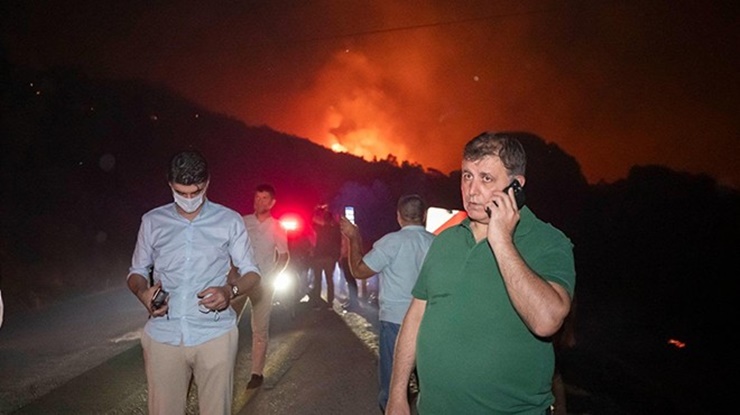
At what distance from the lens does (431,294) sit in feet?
8.89

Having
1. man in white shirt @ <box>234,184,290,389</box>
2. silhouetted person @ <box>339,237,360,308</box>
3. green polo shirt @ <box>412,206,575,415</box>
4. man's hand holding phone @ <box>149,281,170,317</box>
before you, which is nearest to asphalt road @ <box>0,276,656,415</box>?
man in white shirt @ <box>234,184,290,389</box>

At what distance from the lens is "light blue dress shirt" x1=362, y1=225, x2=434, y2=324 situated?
498 centimetres

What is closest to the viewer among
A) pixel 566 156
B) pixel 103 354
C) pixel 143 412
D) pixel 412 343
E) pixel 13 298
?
pixel 412 343

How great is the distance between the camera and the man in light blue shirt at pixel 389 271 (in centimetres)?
496

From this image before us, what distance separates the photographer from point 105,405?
6055 millimetres

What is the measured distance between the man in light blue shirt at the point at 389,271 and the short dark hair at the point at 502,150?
2445 millimetres

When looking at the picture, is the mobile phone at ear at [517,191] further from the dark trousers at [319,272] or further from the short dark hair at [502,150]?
the dark trousers at [319,272]

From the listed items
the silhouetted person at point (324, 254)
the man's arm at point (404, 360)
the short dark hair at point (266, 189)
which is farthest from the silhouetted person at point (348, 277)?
the man's arm at point (404, 360)

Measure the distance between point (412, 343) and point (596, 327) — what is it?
15.7 meters

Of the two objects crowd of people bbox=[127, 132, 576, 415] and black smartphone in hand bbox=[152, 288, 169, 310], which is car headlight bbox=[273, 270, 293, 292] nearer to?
crowd of people bbox=[127, 132, 576, 415]

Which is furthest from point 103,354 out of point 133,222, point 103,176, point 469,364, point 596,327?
point 103,176

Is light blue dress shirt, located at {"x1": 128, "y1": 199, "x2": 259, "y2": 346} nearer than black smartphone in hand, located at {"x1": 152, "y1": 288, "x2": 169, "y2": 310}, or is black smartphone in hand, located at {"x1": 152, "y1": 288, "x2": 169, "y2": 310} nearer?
black smartphone in hand, located at {"x1": 152, "y1": 288, "x2": 169, "y2": 310}

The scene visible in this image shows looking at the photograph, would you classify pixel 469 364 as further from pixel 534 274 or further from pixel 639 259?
pixel 639 259

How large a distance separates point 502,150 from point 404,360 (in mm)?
1178
